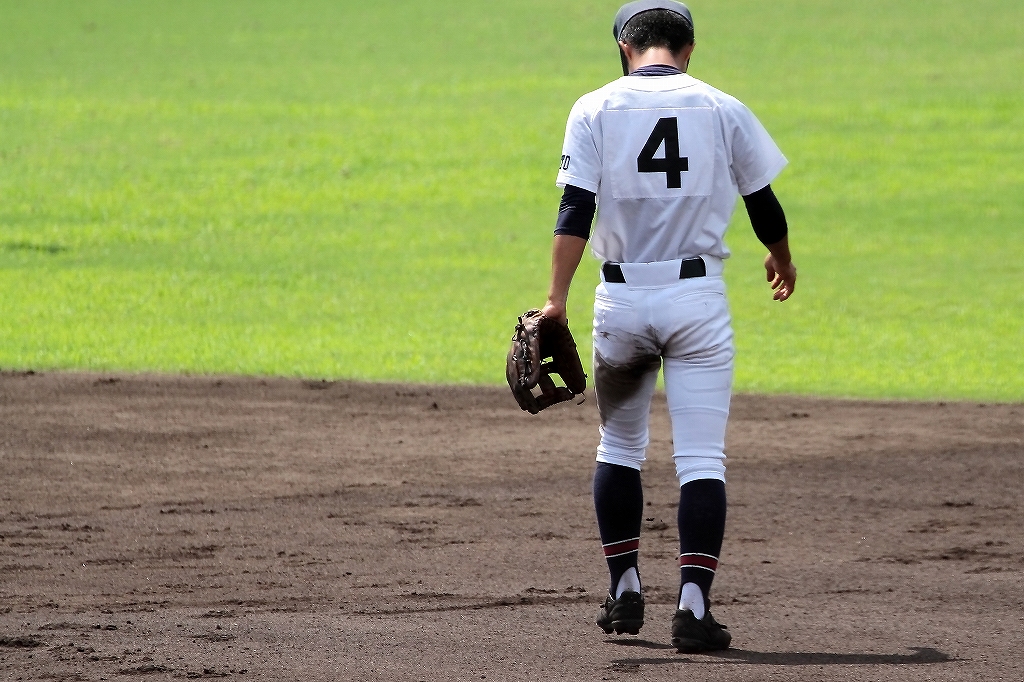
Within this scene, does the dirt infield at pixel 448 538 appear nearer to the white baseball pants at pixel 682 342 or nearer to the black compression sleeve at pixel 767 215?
the white baseball pants at pixel 682 342

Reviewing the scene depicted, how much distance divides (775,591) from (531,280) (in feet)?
29.8

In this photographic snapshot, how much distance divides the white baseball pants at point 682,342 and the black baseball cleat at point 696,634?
40cm

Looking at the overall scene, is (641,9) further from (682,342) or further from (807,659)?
(807,659)

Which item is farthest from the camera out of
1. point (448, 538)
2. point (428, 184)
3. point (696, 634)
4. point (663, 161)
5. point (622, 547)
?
point (428, 184)

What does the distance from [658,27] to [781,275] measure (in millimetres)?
837

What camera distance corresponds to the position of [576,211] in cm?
439

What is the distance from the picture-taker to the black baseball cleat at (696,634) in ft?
13.9

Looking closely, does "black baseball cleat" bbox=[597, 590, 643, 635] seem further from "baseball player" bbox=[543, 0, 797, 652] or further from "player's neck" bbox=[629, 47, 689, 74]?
"player's neck" bbox=[629, 47, 689, 74]

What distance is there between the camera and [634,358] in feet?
14.6

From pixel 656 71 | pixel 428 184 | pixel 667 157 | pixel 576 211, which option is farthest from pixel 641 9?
pixel 428 184

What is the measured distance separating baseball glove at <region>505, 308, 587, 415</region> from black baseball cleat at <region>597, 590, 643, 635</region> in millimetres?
623

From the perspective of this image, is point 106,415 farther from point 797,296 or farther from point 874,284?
point 874,284

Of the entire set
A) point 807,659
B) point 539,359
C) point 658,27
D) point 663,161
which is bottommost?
point 807,659

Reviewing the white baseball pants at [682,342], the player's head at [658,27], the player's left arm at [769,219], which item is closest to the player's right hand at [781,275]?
the player's left arm at [769,219]
